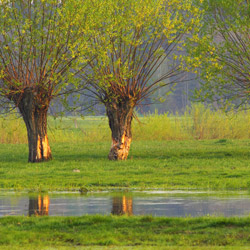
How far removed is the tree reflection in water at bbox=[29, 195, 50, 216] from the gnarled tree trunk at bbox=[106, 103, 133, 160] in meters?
12.6

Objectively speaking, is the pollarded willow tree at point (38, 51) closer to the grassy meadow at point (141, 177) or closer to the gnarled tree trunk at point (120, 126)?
the grassy meadow at point (141, 177)

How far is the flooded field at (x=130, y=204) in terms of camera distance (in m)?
14.7

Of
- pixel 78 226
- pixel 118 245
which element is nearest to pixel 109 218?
pixel 78 226

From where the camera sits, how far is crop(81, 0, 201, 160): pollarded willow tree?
2881 cm

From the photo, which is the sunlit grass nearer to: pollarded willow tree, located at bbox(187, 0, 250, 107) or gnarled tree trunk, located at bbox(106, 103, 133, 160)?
pollarded willow tree, located at bbox(187, 0, 250, 107)

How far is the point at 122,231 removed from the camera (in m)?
12.3

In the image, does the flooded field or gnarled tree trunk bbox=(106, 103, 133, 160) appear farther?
gnarled tree trunk bbox=(106, 103, 133, 160)

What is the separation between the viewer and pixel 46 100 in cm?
2952

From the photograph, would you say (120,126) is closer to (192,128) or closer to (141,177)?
(141,177)


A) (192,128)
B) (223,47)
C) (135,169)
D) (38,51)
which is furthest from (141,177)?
(192,128)

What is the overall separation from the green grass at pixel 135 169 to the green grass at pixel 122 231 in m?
7.12

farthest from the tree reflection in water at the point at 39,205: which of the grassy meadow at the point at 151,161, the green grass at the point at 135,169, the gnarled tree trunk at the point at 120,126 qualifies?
the gnarled tree trunk at the point at 120,126

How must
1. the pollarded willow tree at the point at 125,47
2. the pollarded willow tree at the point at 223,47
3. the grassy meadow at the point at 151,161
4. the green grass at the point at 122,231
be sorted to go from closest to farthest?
the green grass at the point at 122,231
the grassy meadow at the point at 151,161
the pollarded willow tree at the point at 125,47
the pollarded willow tree at the point at 223,47

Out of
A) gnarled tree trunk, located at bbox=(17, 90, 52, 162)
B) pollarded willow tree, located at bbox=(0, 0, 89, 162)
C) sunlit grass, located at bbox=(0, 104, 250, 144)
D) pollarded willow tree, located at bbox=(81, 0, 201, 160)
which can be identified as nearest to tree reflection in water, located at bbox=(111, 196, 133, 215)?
pollarded willow tree, located at bbox=(0, 0, 89, 162)
